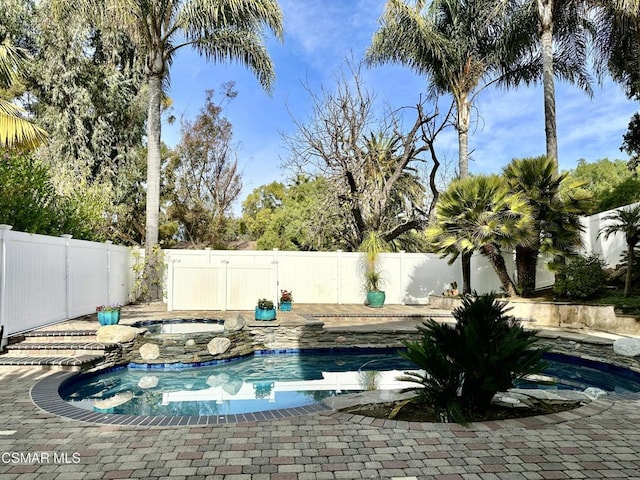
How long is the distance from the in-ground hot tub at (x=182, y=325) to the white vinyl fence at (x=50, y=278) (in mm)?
1637

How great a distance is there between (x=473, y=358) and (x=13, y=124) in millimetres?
8098

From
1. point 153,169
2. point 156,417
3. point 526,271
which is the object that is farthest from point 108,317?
point 526,271

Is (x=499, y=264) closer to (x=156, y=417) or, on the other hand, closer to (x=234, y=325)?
(x=234, y=325)

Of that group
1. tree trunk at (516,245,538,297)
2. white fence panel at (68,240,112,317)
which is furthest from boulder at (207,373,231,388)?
tree trunk at (516,245,538,297)

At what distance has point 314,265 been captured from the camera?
1396cm

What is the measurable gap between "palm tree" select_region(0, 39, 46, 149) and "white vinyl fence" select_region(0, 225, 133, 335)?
1.68m

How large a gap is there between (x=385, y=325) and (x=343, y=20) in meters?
11.1

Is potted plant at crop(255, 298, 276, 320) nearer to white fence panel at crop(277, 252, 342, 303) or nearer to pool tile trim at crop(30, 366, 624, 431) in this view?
white fence panel at crop(277, 252, 342, 303)

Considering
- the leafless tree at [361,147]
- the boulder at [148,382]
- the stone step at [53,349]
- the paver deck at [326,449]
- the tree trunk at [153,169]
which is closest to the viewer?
the paver deck at [326,449]

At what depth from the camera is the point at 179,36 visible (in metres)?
12.8

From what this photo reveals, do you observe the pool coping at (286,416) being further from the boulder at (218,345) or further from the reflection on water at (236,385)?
the boulder at (218,345)

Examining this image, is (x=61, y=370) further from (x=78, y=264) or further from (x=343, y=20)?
(x=343, y=20)

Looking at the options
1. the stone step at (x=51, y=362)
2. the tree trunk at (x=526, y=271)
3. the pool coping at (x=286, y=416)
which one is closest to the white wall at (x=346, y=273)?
the tree trunk at (x=526, y=271)

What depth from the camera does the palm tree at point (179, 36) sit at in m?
12.0
